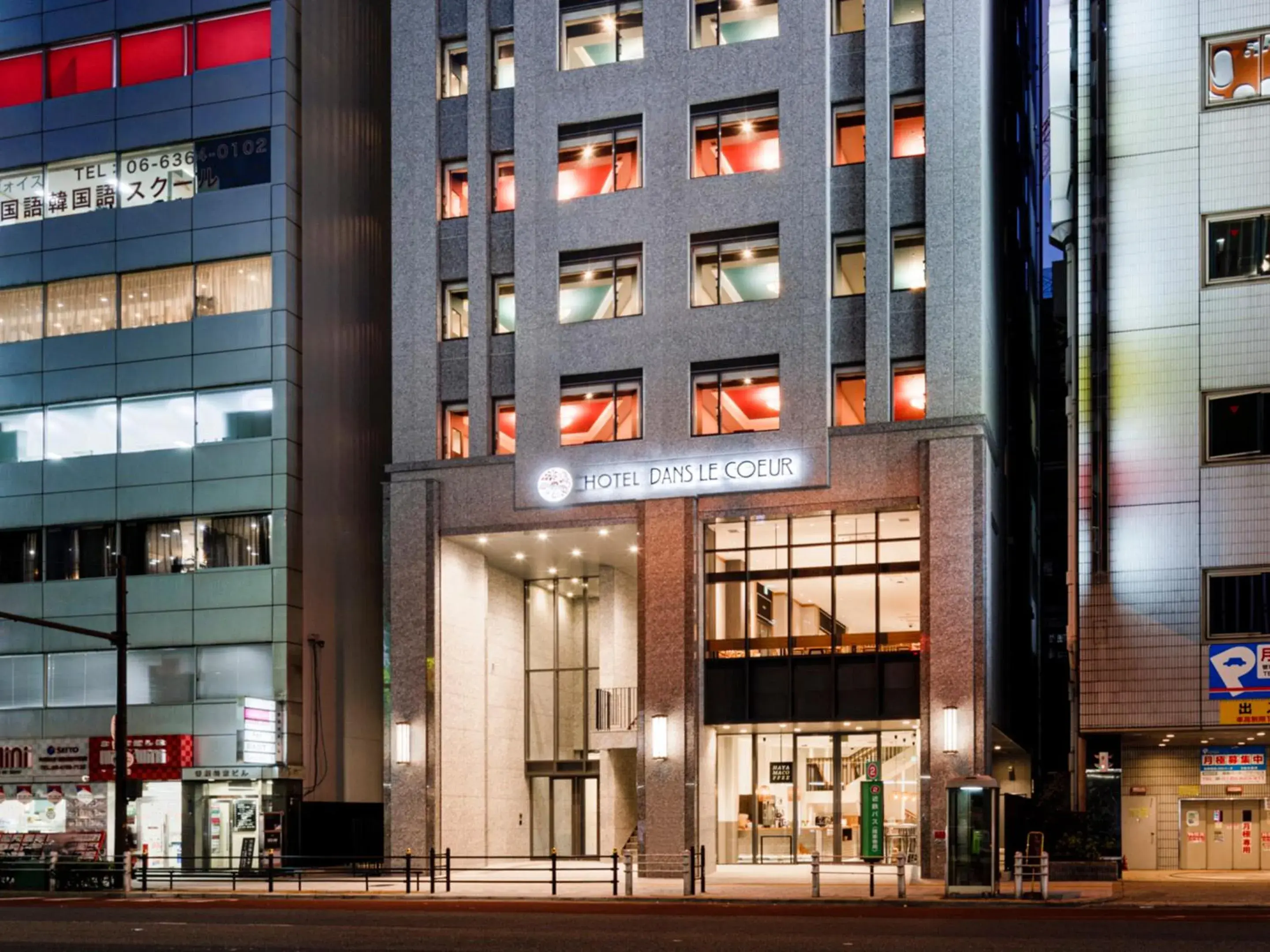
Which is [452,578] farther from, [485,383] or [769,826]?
[769,826]

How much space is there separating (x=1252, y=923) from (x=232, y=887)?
991 inches

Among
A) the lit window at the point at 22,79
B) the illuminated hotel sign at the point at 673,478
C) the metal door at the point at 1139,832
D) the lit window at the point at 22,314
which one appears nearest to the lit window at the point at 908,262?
the illuminated hotel sign at the point at 673,478

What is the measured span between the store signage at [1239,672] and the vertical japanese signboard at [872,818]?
960cm

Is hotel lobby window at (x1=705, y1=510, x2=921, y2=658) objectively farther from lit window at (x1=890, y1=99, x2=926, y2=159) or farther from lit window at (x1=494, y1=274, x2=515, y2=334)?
lit window at (x1=890, y1=99, x2=926, y2=159)

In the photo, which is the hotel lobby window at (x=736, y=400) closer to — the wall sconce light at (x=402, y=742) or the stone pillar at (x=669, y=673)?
the stone pillar at (x=669, y=673)

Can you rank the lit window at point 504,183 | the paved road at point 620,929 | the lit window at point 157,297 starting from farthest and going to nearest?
the lit window at point 157,297
the lit window at point 504,183
the paved road at point 620,929

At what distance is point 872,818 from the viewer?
149 feet

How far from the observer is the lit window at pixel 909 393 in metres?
43.9

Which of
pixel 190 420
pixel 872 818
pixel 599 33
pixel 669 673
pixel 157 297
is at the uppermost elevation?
pixel 599 33

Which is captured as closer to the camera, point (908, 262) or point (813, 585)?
point (908, 262)

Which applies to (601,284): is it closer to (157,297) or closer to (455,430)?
(455,430)

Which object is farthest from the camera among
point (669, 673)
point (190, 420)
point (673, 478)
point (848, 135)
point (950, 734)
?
point (190, 420)

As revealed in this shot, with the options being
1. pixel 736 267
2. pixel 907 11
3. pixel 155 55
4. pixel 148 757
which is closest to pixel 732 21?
pixel 907 11

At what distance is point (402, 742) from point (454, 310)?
13103 mm
